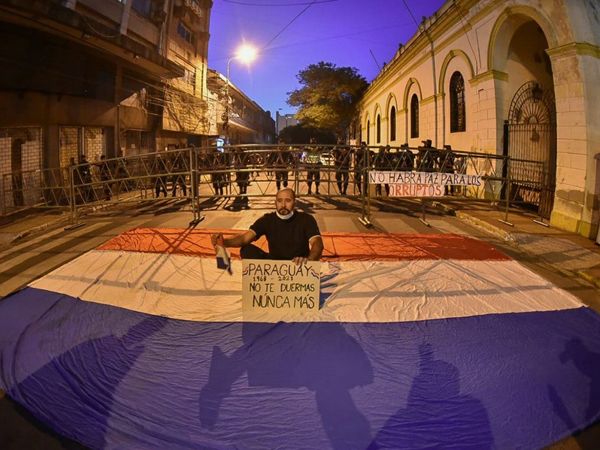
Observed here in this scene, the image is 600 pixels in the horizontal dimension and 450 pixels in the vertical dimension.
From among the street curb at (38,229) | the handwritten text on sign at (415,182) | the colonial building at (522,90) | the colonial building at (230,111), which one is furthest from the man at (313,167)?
the colonial building at (230,111)

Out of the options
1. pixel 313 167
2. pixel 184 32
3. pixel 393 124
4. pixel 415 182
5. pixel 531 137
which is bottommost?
pixel 415 182

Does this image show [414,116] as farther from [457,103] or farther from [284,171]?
[284,171]

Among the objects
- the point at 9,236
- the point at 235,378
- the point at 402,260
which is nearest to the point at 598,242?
the point at 402,260

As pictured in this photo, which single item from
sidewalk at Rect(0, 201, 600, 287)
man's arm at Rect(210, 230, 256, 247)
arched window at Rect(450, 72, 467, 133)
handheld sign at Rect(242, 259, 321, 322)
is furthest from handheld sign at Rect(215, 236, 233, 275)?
arched window at Rect(450, 72, 467, 133)

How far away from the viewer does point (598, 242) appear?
7691 millimetres

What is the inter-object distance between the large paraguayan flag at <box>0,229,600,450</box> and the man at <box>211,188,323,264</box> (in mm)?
692

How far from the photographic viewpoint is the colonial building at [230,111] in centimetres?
3603

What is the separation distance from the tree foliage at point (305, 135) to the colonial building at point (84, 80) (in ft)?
107

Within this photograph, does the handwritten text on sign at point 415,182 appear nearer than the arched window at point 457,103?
Yes

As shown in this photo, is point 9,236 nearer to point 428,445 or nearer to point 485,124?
point 428,445

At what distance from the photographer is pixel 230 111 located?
41.4 meters

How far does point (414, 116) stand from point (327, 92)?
16.5 m

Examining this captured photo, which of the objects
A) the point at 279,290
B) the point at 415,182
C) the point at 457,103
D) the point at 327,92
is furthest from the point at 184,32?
the point at 279,290

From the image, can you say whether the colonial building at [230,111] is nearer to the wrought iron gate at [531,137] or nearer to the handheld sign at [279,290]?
the wrought iron gate at [531,137]
